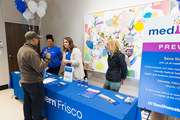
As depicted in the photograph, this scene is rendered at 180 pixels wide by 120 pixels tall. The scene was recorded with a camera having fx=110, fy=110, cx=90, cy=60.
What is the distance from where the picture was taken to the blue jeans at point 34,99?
1.39 m

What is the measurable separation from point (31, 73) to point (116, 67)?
3.76 feet

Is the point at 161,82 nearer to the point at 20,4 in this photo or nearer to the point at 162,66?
the point at 162,66

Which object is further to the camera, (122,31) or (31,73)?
(122,31)

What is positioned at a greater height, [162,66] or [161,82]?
[162,66]

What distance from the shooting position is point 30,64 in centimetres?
130

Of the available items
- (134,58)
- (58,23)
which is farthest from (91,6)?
(134,58)

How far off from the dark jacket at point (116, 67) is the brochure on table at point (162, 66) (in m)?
0.63

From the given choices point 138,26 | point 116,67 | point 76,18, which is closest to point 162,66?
point 116,67

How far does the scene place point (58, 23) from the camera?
11.4 feet

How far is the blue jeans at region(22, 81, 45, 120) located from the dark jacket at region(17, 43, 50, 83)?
0.08 meters

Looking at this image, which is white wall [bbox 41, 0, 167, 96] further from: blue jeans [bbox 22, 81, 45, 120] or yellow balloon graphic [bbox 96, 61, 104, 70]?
blue jeans [bbox 22, 81, 45, 120]

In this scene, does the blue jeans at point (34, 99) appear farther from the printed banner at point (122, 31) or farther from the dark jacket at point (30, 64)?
the printed banner at point (122, 31)

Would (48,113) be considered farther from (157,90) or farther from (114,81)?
(157,90)

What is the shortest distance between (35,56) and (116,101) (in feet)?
3.47
